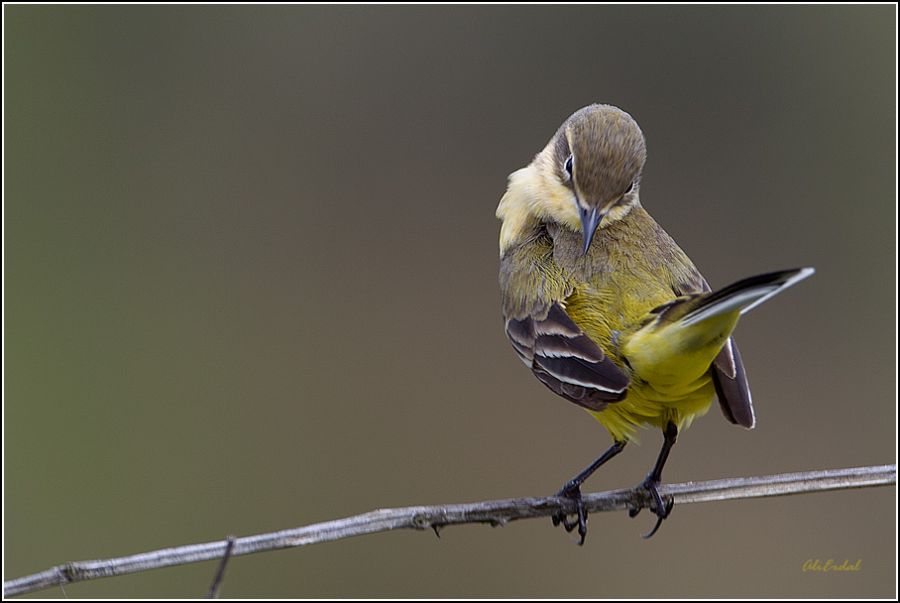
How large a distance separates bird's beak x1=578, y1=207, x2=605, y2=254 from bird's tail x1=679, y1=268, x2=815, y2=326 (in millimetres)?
504

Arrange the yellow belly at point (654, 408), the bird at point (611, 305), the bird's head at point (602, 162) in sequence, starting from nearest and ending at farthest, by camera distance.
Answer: the bird at point (611, 305), the yellow belly at point (654, 408), the bird's head at point (602, 162)

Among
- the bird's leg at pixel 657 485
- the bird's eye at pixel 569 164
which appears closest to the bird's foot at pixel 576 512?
the bird's leg at pixel 657 485

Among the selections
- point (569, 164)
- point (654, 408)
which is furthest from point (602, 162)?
point (654, 408)

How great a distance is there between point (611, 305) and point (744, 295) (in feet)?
2.72

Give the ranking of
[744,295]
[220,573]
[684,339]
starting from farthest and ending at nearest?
[684,339] < [744,295] < [220,573]

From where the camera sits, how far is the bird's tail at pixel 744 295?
2.59 meters

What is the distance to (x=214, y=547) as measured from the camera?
277cm

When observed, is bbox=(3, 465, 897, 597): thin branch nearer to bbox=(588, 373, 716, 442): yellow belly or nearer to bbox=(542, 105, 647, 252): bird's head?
bbox=(588, 373, 716, 442): yellow belly

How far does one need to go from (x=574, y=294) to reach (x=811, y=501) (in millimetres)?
3684

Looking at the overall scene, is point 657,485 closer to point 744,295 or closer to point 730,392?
point 730,392

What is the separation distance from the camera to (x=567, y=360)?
138 inches

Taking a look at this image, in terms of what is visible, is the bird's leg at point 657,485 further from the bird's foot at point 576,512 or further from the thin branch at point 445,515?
the bird's foot at point 576,512

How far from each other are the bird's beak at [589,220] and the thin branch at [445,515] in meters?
0.94

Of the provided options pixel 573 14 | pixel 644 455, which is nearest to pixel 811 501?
pixel 644 455
